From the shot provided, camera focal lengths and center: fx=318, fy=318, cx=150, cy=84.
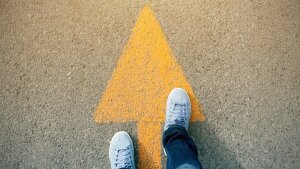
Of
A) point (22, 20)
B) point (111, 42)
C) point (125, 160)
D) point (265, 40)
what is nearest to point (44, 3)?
point (22, 20)

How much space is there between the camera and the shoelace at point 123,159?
1.83 m

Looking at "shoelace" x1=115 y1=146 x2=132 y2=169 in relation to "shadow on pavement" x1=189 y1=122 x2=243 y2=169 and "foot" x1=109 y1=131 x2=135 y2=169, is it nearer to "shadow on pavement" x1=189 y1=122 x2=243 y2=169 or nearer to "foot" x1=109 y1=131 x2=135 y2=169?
"foot" x1=109 y1=131 x2=135 y2=169

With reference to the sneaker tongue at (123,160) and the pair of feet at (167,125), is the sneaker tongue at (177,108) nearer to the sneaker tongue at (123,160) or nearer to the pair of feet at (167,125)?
the pair of feet at (167,125)

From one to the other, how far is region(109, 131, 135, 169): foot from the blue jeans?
0.71ft

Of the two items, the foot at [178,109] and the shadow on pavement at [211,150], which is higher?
A: the foot at [178,109]

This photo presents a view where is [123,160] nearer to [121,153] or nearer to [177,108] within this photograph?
[121,153]

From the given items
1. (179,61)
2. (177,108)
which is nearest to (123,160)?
(177,108)

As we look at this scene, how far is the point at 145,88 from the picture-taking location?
6.29 feet

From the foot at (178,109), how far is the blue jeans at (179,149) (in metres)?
0.05

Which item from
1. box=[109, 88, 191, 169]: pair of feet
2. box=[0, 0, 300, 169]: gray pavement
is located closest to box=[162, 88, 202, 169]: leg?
box=[109, 88, 191, 169]: pair of feet

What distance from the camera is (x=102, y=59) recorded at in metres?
1.94

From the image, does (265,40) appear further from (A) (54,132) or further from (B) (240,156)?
(A) (54,132)

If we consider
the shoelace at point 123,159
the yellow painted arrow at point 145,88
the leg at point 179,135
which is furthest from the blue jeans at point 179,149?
the shoelace at point 123,159

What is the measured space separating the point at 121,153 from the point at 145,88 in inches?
16.0
